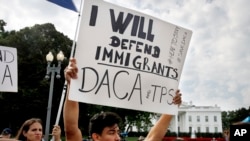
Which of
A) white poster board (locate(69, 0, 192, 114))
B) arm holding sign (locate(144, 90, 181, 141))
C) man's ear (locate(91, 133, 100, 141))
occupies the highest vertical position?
white poster board (locate(69, 0, 192, 114))

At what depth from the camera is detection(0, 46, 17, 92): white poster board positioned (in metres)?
5.68

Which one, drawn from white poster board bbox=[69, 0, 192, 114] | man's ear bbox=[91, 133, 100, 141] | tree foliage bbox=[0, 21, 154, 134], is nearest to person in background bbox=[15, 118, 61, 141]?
white poster board bbox=[69, 0, 192, 114]

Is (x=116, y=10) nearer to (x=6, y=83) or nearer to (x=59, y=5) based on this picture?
(x=59, y=5)

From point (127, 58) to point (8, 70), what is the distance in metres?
3.02

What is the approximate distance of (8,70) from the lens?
579 centimetres

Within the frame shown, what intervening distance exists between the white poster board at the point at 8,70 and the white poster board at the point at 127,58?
9.35 feet

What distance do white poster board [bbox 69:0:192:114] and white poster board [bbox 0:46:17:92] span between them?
285 cm

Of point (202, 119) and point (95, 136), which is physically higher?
point (202, 119)

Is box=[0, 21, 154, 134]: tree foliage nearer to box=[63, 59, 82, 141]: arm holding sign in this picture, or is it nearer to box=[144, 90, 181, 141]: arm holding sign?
box=[144, 90, 181, 141]: arm holding sign

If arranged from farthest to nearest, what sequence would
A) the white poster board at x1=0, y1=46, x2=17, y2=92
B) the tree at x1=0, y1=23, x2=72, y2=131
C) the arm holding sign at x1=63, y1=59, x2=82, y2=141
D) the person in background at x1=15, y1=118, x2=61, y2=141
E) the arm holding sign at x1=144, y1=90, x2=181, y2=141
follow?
the tree at x1=0, y1=23, x2=72, y2=131, the white poster board at x1=0, y1=46, x2=17, y2=92, the person in background at x1=15, y1=118, x2=61, y2=141, the arm holding sign at x1=144, y1=90, x2=181, y2=141, the arm holding sign at x1=63, y1=59, x2=82, y2=141

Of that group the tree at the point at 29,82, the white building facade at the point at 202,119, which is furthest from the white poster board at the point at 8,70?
the white building facade at the point at 202,119

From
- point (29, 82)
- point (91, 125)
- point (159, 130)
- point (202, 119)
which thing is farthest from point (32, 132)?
point (202, 119)

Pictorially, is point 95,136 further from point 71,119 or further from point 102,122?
point 71,119

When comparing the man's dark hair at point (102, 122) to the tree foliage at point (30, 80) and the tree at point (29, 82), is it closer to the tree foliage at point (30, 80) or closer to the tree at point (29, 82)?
the tree foliage at point (30, 80)
